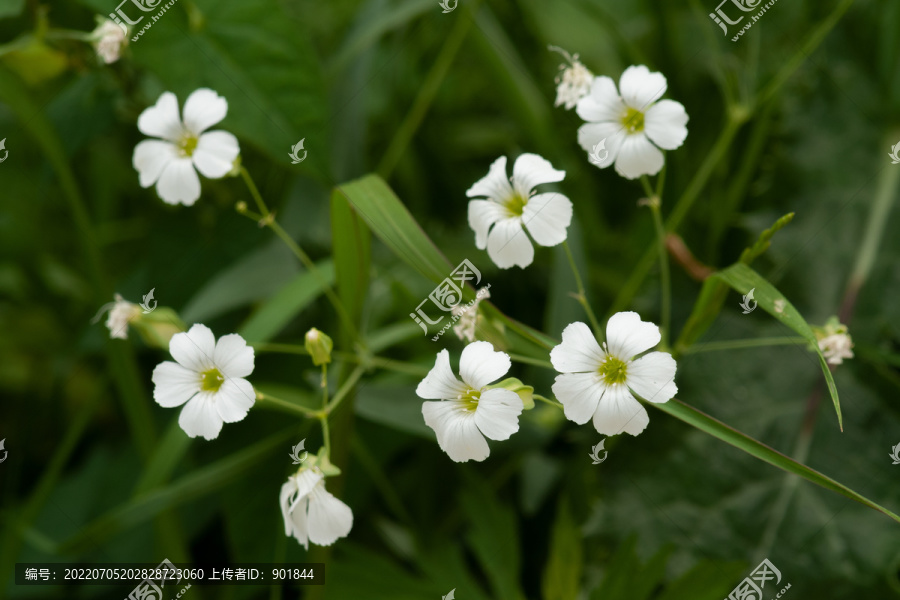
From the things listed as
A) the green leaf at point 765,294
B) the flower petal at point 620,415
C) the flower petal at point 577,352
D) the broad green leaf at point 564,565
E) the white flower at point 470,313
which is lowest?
the broad green leaf at point 564,565

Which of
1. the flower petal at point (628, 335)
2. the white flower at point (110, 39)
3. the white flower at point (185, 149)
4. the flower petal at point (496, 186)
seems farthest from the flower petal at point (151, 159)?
the flower petal at point (628, 335)

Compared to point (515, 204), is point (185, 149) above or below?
above

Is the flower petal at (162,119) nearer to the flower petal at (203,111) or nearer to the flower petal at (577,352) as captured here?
the flower petal at (203,111)

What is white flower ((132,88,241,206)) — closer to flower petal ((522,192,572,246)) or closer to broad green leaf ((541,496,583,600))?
flower petal ((522,192,572,246))

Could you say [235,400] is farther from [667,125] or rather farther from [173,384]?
[667,125]

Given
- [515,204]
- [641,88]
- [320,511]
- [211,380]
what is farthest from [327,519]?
[641,88]
